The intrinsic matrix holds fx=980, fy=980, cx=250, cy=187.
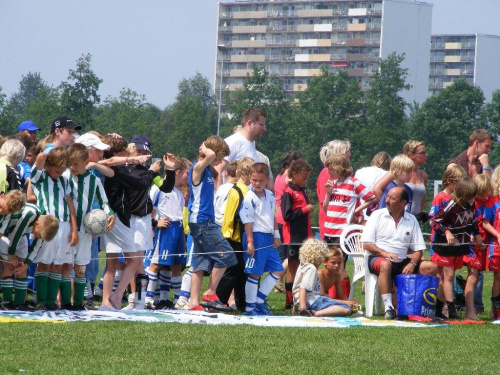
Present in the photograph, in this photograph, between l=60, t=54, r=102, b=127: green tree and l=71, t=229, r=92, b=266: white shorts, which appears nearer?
l=71, t=229, r=92, b=266: white shorts

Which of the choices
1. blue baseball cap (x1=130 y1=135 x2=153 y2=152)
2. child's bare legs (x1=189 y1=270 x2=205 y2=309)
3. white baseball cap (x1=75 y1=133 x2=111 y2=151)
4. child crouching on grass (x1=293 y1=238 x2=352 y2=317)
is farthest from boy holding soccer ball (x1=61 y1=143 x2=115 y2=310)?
child crouching on grass (x1=293 y1=238 x2=352 y2=317)

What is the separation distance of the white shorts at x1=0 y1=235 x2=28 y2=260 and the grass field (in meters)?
1.25

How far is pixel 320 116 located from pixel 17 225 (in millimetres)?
88452

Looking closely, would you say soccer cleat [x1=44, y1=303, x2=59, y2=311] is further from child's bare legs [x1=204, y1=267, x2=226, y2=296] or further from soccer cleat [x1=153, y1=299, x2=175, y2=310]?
child's bare legs [x1=204, y1=267, x2=226, y2=296]

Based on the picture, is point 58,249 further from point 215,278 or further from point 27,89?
point 27,89

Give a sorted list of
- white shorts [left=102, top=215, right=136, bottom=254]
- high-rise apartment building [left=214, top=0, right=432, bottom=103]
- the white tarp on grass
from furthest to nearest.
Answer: high-rise apartment building [left=214, top=0, right=432, bottom=103], white shorts [left=102, top=215, right=136, bottom=254], the white tarp on grass

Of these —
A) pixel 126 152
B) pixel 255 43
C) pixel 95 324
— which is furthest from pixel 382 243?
pixel 255 43

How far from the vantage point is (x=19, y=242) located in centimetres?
943

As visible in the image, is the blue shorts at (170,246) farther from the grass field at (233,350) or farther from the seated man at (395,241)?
the grass field at (233,350)

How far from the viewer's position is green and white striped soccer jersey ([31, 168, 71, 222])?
957 centimetres

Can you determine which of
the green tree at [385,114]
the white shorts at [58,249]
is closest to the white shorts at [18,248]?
the white shorts at [58,249]

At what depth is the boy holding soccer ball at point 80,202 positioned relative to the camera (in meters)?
9.77

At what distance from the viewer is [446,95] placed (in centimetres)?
9025

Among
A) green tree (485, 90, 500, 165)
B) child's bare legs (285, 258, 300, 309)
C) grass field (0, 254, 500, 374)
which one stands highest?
green tree (485, 90, 500, 165)
